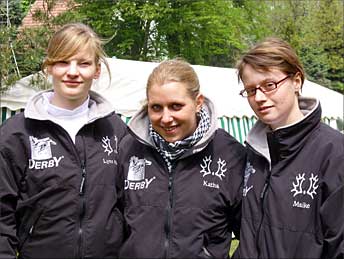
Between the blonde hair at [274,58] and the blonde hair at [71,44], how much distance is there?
2.73 feet

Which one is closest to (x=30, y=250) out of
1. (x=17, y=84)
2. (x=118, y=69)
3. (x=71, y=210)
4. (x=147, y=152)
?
(x=71, y=210)

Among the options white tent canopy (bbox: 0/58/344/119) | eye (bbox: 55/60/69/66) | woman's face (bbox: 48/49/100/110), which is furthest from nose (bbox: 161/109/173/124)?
white tent canopy (bbox: 0/58/344/119)

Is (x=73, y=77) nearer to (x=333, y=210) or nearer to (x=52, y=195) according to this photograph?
(x=52, y=195)

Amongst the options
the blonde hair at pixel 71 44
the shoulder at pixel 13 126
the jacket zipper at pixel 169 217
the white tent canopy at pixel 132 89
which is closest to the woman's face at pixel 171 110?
the jacket zipper at pixel 169 217

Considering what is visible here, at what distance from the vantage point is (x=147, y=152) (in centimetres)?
287

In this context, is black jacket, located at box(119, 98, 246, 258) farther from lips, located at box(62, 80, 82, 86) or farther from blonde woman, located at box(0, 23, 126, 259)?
lips, located at box(62, 80, 82, 86)

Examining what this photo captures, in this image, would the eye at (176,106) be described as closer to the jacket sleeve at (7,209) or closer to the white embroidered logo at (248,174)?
the white embroidered logo at (248,174)

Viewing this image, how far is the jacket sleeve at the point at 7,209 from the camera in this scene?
270cm

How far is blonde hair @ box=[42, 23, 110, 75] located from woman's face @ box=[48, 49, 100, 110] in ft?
0.08

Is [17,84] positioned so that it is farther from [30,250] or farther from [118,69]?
[30,250]

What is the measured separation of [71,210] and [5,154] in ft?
1.41

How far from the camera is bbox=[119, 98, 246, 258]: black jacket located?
8.68ft

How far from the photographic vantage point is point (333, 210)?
93.0 inches

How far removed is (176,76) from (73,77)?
539 millimetres
